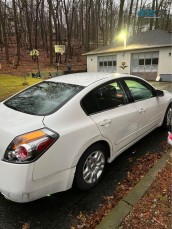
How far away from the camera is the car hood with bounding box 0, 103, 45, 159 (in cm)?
236

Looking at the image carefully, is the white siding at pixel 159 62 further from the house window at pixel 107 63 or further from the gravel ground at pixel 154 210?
the gravel ground at pixel 154 210

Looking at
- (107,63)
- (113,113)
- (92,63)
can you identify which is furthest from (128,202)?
(92,63)

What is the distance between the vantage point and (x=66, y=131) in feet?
8.33

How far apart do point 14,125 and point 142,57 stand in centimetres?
1846

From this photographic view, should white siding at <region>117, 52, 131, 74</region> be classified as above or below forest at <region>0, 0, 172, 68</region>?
below

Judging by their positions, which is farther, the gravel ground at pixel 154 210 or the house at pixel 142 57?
the house at pixel 142 57

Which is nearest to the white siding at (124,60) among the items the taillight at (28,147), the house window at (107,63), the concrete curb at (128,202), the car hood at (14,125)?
the house window at (107,63)

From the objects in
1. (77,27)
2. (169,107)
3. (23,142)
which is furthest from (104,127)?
(77,27)

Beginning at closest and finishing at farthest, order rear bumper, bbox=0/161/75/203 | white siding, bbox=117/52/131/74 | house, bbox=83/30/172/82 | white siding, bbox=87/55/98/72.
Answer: rear bumper, bbox=0/161/75/203, house, bbox=83/30/172/82, white siding, bbox=117/52/131/74, white siding, bbox=87/55/98/72

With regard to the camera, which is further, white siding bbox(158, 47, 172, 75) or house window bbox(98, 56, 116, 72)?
house window bbox(98, 56, 116, 72)

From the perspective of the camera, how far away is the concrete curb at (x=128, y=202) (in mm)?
2359

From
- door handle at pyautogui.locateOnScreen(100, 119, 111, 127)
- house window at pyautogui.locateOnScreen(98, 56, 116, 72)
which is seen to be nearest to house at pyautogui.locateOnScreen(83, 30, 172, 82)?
house window at pyautogui.locateOnScreen(98, 56, 116, 72)

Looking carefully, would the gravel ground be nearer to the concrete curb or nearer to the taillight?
the concrete curb

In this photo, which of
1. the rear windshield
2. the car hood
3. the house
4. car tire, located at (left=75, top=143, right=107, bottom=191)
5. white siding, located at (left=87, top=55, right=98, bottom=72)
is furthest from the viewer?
white siding, located at (left=87, top=55, right=98, bottom=72)
